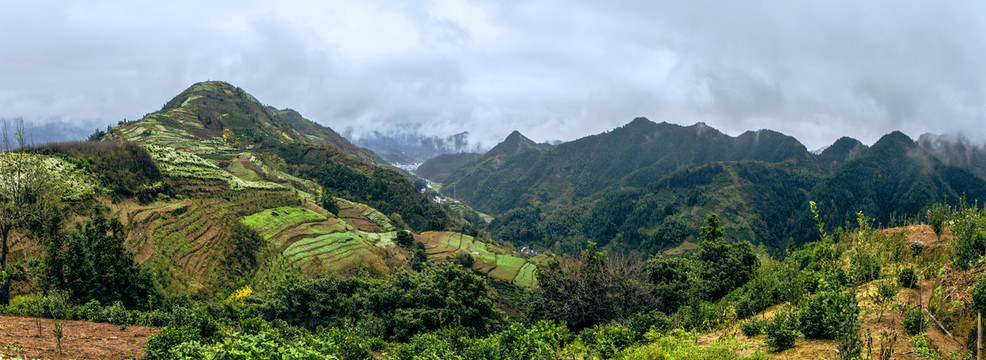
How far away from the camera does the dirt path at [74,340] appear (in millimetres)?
7520

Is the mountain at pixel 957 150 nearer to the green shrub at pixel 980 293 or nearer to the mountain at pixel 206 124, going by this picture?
the green shrub at pixel 980 293

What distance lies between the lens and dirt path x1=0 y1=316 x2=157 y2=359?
7.52 m

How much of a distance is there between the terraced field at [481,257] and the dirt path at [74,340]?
35609 millimetres

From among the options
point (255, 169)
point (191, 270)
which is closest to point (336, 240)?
point (191, 270)

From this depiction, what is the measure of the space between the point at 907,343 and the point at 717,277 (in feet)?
50.4

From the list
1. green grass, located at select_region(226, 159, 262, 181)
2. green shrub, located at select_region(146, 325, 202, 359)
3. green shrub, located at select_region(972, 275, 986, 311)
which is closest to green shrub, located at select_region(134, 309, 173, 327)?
green shrub, located at select_region(146, 325, 202, 359)

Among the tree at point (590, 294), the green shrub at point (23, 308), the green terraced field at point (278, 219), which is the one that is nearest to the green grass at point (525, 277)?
the tree at point (590, 294)

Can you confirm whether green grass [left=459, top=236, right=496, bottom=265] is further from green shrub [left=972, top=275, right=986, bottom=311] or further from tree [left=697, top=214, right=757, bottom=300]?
green shrub [left=972, top=275, right=986, bottom=311]

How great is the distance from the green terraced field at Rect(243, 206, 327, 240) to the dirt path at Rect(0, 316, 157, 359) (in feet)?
79.3

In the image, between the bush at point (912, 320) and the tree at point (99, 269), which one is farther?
the tree at point (99, 269)

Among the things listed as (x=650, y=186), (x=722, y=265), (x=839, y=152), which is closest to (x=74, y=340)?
(x=722, y=265)

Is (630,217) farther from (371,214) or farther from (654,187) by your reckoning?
(371,214)

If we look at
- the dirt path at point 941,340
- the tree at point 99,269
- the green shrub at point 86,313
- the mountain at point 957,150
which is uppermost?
the mountain at point 957,150

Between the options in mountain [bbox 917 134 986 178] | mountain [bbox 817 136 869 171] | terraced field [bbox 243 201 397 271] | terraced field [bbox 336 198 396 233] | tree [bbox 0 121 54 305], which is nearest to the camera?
tree [bbox 0 121 54 305]
